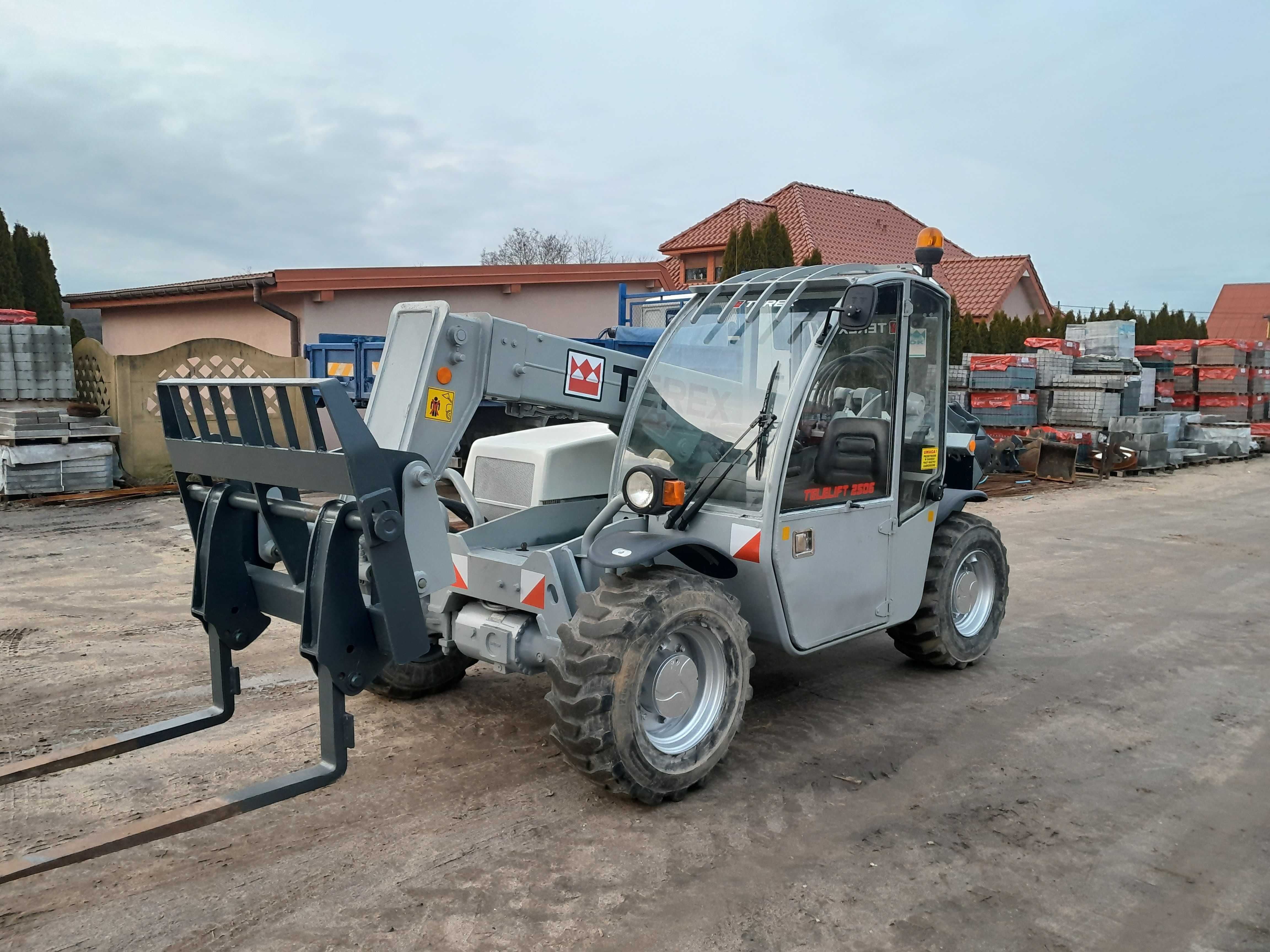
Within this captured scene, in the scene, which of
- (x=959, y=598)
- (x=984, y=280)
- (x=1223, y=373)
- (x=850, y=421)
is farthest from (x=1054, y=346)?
(x=850, y=421)

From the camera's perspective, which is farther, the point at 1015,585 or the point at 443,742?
the point at 1015,585

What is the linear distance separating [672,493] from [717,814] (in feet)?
4.39

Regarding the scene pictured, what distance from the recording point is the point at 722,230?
91.6 ft

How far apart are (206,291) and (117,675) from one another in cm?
1347

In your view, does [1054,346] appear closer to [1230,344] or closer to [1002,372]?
[1002,372]

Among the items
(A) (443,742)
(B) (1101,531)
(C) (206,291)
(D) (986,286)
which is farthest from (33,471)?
(D) (986,286)

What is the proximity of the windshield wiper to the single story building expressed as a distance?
12763 millimetres

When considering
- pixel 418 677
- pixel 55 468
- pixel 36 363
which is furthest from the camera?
pixel 36 363

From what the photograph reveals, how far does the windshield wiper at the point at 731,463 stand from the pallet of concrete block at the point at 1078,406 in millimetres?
15068

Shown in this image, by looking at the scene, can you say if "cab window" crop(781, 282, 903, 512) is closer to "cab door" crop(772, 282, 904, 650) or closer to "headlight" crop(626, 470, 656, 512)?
"cab door" crop(772, 282, 904, 650)

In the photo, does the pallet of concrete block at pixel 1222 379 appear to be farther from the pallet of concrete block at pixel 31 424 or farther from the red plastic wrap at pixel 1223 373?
the pallet of concrete block at pixel 31 424

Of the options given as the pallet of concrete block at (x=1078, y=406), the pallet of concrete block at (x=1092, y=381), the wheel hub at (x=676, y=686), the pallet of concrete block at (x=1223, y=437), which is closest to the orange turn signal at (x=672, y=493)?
the wheel hub at (x=676, y=686)

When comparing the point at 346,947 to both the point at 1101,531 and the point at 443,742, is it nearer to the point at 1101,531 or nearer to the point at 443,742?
the point at 443,742

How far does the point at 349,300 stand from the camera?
640 inches
